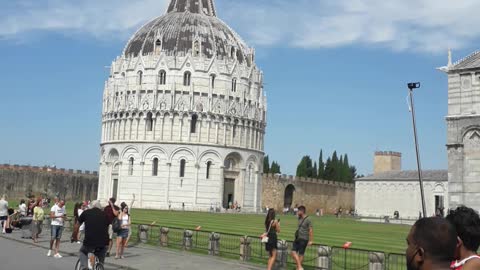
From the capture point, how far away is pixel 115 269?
16734 mm

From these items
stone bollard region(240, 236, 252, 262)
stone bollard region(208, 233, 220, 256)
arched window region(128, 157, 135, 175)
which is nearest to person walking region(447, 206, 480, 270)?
stone bollard region(240, 236, 252, 262)

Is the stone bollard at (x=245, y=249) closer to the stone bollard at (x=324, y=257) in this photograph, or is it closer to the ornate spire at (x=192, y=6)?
the stone bollard at (x=324, y=257)

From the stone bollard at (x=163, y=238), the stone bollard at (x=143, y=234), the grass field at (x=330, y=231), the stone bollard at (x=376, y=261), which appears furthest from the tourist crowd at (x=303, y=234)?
the grass field at (x=330, y=231)

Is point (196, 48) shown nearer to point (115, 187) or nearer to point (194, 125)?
point (194, 125)

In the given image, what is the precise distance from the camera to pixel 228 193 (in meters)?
75.4

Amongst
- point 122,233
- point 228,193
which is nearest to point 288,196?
point 228,193

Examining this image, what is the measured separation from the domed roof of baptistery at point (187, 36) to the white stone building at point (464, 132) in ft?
135

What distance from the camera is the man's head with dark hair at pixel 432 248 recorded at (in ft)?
12.1

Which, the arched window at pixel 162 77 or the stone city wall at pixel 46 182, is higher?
the arched window at pixel 162 77

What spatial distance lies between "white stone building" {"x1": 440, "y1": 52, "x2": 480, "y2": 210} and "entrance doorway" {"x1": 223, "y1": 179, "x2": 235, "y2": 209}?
39913 mm

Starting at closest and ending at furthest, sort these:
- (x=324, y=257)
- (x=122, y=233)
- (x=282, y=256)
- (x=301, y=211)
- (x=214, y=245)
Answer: (x=301, y=211) → (x=324, y=257) → (x=282, y=256) → (x=122, y=233) → (x=214, y=245)

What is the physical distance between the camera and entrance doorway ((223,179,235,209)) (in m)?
74.7

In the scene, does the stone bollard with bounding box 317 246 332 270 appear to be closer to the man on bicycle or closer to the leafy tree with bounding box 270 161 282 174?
the man on bicycle

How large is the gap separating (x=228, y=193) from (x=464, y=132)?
135 ft
